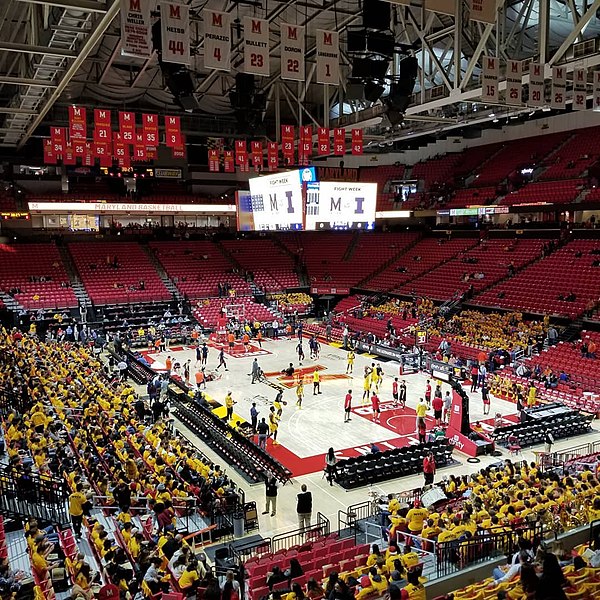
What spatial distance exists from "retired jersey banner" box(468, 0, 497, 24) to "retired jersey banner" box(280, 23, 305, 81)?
A: 3.64 meters

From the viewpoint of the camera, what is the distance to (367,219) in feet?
103

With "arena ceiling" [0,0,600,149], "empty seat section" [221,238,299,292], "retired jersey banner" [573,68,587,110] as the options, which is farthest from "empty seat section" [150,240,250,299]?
"retired jersey banner" [573,68,587,110]

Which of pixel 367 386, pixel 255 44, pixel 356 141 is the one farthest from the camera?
pixel 356 141

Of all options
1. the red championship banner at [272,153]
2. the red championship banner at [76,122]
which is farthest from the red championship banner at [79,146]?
the red championship banner at [272,153]

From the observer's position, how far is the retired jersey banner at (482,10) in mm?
11953

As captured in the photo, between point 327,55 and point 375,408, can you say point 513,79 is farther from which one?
point 375,408

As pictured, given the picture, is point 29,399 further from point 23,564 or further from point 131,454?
point 23,564

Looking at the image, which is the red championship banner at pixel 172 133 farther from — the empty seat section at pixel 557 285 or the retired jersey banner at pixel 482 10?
the empty seat section at pixel 557 285

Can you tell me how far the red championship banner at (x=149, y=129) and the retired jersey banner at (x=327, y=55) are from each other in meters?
8.67

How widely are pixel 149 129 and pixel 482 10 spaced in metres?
12.7

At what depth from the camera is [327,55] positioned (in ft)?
46.3

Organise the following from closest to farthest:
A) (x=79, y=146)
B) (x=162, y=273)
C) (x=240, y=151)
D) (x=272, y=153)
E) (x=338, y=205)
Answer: (x=79, y=146), (x=240, y=151), (x=272, y=153), (x=338, y=205), (x=162, y=273)

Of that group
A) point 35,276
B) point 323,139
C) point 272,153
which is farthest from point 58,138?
point 35,276

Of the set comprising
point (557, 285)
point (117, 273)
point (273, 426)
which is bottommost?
point (273, 426)
